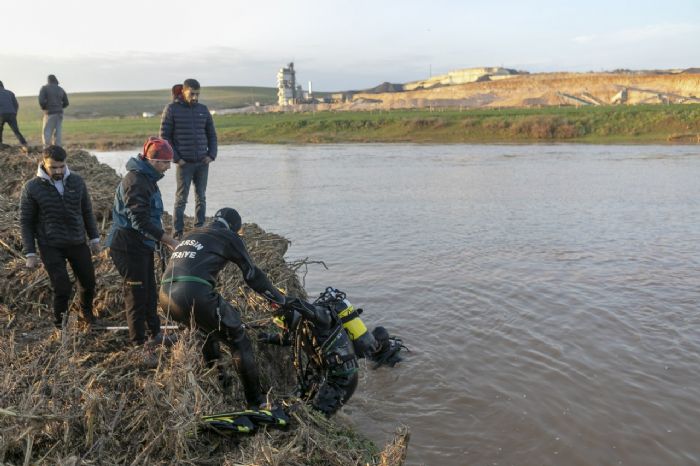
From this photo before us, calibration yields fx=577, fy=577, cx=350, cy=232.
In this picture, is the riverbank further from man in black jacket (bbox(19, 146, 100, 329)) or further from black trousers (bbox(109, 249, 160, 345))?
black trousers (bbox(109, 249, 160, 345))

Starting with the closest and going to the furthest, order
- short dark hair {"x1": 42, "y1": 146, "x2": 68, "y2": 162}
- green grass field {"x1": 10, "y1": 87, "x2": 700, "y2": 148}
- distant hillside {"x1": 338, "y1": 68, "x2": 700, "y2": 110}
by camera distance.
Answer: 1. short dark hair {"x1": 42, "y1": 146, "x2": 68, "y2": 162}
2. green grass field {"x1": 10, "y1": 87, "x2": 700, "y2": 148}
3. distant hillside {"x1": 338, "y1": 68, "x2": 700, "y2": 110}

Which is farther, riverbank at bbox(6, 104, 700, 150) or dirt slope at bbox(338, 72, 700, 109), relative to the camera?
dirt slope at bbox(338, 72, 700, 109)

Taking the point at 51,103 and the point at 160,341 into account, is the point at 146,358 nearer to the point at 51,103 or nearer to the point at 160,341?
the point at 160,341

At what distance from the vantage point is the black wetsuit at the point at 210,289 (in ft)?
16.0

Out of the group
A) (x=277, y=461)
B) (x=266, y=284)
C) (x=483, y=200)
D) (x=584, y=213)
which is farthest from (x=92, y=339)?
(x=483, y=200)

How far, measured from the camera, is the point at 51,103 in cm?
1341

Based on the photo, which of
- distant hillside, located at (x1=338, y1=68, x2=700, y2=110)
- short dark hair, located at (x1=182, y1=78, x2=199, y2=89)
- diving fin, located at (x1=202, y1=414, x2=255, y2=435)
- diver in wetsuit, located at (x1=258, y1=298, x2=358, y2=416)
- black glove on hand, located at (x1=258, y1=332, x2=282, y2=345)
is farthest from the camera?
distant hillside, located at (x1=338, y1=68, x2=700, y2=110)

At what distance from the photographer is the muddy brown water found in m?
6.02

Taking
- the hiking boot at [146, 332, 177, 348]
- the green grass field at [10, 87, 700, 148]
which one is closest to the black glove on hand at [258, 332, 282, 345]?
the hiking boot at [146, 332, 177, 348]

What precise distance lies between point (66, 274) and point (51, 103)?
8977 millimetres

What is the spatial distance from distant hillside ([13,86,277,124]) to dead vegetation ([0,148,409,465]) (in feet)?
393

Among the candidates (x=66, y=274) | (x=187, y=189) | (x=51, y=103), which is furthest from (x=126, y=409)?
(x=51, y=103)

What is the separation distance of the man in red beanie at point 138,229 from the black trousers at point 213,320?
2.38ft

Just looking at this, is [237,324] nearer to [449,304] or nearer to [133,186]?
[133,186]
